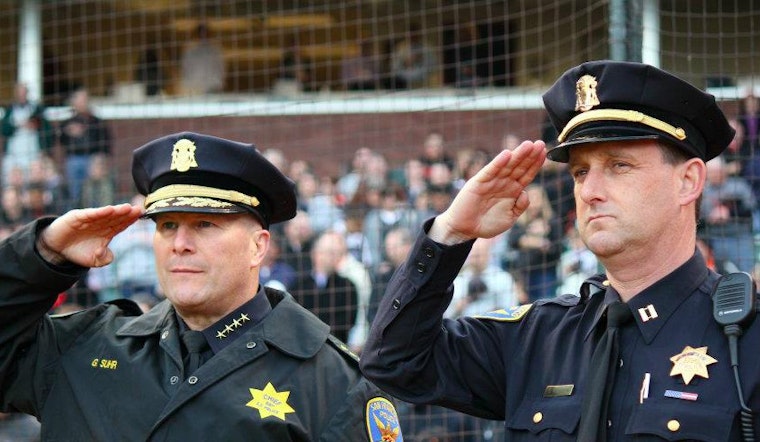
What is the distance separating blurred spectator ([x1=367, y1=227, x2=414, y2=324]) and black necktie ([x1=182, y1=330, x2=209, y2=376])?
3184mm

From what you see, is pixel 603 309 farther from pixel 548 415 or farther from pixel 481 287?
pixel 481 287

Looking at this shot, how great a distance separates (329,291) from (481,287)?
2.99ft

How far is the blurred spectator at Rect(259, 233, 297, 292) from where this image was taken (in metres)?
8.88

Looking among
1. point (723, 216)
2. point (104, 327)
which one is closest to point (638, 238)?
point (104, 327)

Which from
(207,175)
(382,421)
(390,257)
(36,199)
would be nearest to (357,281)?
(390,257)

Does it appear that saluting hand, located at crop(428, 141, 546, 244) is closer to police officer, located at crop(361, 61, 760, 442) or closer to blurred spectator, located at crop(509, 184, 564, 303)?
police officer, located at crop(361, 61, 760, 442)

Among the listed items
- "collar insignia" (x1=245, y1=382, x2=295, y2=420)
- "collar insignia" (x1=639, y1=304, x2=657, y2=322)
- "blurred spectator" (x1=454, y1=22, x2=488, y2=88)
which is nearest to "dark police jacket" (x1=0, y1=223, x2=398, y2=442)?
"collar insignia" (x1=245, y1=382, x2=295, y2=420)

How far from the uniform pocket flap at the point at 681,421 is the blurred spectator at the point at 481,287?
14.2ft

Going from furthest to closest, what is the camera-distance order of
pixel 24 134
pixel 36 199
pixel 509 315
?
pixel 24 134
pixel 36 199
pixel 509 315

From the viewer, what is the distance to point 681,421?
3.55m

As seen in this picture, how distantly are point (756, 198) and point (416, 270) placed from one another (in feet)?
13.0

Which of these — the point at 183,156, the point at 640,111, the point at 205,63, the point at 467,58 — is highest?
the point at 205,63

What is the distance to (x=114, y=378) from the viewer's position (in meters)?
4.79

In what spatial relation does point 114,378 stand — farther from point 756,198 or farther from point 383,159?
point 383,159
